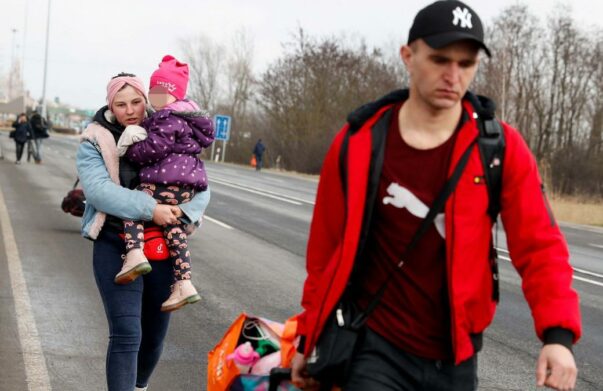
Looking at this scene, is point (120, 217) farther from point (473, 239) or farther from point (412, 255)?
point (473, 239)

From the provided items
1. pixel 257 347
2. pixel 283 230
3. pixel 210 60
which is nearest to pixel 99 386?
pixel 257 347

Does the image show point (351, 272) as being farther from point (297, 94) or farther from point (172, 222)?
point (297, 94)

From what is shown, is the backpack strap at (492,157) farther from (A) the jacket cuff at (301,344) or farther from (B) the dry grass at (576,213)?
(B) the dry grass at (576,213)

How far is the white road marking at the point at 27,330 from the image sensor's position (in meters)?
5.94

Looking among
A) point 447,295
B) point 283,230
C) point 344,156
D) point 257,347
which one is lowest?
point 283,230

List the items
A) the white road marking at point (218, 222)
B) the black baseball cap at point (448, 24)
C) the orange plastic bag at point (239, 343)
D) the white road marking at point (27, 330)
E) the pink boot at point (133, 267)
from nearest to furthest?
the black baseball cap at point (448, 24) < the orange plastic bag at point (239, 343) < the pink boot at point (133, 267) < the white road marking at point (27, 330) < the white road marking at point (218, 222)

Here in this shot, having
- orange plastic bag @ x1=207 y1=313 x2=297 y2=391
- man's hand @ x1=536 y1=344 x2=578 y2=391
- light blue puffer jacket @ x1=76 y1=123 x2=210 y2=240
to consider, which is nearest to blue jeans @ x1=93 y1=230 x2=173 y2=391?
light blue puffer jacket @ x1=76 y1=123 x2=210 y2=240

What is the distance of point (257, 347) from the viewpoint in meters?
3.64

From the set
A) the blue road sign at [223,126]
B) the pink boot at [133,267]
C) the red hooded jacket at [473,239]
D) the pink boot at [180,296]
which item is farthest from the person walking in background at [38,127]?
the red hooded jacket at [473,239]

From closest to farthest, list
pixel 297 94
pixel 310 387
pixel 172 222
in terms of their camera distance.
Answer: pixel 310 387 < pixel 172 222 < pixel 297 94

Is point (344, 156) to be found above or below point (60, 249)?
above

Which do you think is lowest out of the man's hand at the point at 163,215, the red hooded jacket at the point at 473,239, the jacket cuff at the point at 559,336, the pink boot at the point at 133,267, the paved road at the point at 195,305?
the paved road at the point at 195,305

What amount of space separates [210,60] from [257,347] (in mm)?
76136

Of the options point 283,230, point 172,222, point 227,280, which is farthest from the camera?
point 283,230
